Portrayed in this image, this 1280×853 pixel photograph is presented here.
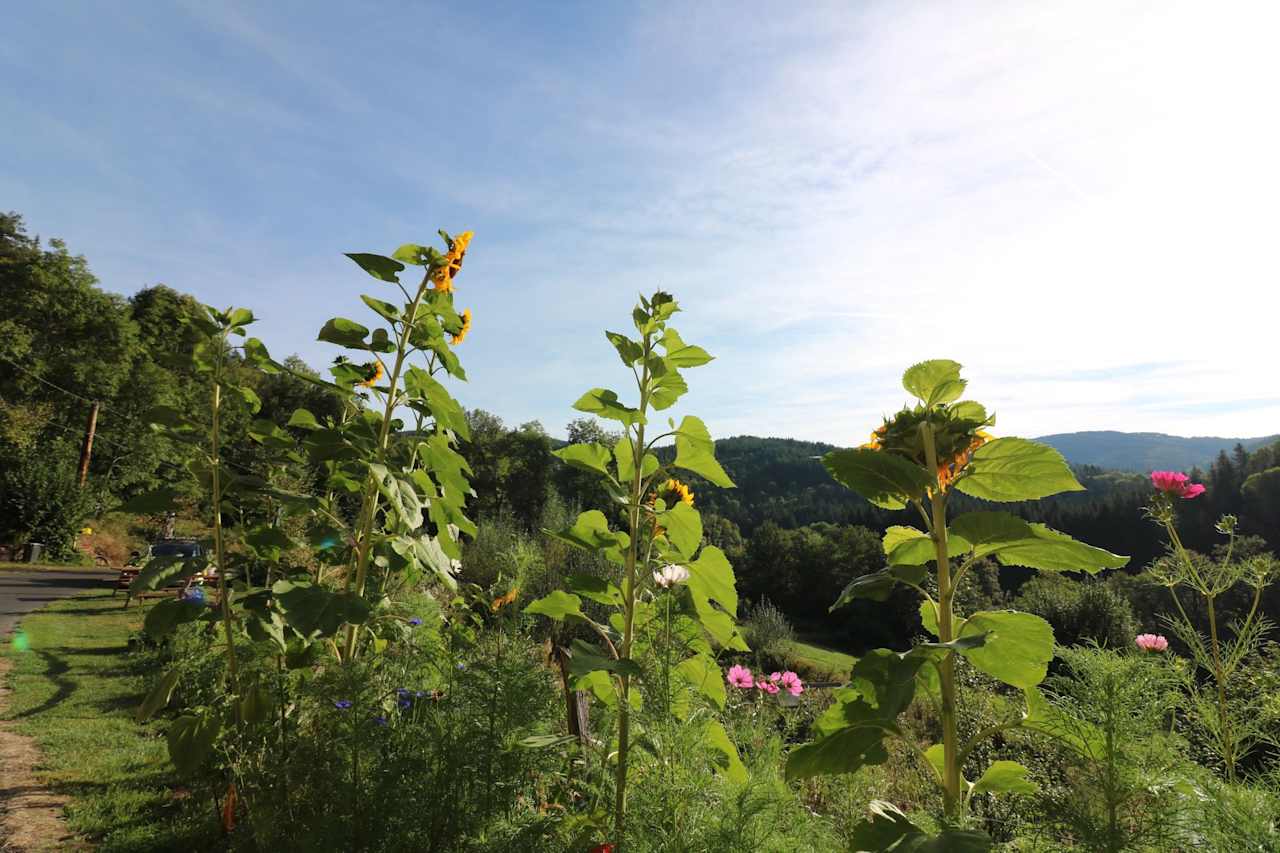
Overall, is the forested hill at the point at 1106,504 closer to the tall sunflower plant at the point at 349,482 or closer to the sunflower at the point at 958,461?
the sunflower at the point at 958,461

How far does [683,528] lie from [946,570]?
2.34 ft

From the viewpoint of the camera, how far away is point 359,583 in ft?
6.32

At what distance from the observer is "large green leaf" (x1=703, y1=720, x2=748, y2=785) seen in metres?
1.53

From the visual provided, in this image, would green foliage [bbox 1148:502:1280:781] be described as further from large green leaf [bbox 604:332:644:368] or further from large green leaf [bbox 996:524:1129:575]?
large green leaf [bbox 604:332:644:368]

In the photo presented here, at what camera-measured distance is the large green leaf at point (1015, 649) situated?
3.36 feet

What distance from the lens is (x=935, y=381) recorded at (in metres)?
1.20

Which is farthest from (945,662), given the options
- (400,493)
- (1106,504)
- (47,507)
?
(1106,504)

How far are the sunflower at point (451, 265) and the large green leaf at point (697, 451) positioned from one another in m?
1.00

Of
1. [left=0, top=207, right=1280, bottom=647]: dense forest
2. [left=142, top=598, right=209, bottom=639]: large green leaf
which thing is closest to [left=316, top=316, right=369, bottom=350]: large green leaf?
[left=142, top=598, right=209, bottom=639]: large green leaf

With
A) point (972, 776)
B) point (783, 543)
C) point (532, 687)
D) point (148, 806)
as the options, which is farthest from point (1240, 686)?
point (783, 543)

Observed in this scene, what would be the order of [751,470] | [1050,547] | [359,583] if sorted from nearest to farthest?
[1050,547]
[359,583]
[751,470]

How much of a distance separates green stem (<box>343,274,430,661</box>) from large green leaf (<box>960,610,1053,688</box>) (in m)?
1.57

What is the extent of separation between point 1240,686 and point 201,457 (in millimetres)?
3598

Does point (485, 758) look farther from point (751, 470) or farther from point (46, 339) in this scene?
point (751, 470)
